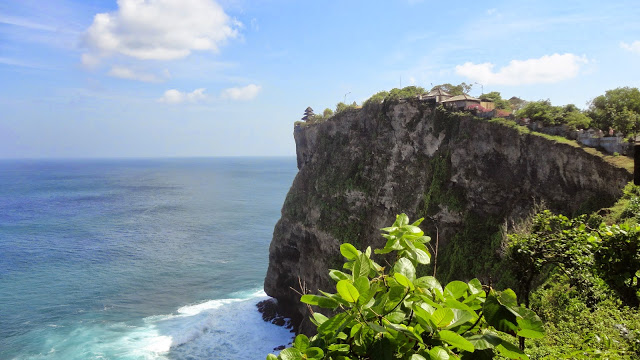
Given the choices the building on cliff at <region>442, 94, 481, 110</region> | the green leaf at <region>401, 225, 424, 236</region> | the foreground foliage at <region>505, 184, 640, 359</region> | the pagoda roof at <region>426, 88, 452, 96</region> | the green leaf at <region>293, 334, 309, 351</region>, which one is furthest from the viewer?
the pagoda roof at <region>426, 88, 452, 96</region>

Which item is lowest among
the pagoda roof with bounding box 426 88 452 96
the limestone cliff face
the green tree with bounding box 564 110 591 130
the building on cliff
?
the limestone cliff face

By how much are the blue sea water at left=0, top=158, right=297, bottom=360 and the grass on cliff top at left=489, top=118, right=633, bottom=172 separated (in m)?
29.1

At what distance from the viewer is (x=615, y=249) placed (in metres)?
6.02

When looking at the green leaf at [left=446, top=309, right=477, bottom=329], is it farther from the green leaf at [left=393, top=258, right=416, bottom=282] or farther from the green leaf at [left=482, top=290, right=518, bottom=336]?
the green leaf at [left=393, top=258, right=416, bottom=282]

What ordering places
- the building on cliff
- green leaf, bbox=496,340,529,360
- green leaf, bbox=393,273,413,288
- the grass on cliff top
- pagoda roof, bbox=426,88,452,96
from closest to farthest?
green leaf, bbox=496,340,529,360 < green leaf, bbox=393,273,413,288 < the grass on cliff top < the building on cliff < pagoda roof, bbox=426,88,452,96

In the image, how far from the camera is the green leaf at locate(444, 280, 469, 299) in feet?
7.55

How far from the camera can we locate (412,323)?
226 cm

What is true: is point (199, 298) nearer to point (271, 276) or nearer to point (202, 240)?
point (271, 276)

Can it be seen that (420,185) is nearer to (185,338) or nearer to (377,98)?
(377,98)

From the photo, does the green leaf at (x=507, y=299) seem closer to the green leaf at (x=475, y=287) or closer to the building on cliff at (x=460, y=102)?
the green leaf at (x=475, y=287)

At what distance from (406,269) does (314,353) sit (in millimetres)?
794

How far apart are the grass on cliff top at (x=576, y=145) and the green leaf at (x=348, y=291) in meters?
24.6

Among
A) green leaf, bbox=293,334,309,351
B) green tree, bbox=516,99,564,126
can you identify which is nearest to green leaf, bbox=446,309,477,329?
green leaf, bbox=293,334,309,351

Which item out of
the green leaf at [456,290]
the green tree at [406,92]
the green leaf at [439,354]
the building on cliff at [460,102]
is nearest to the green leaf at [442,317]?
the green leaf at [439,354]
